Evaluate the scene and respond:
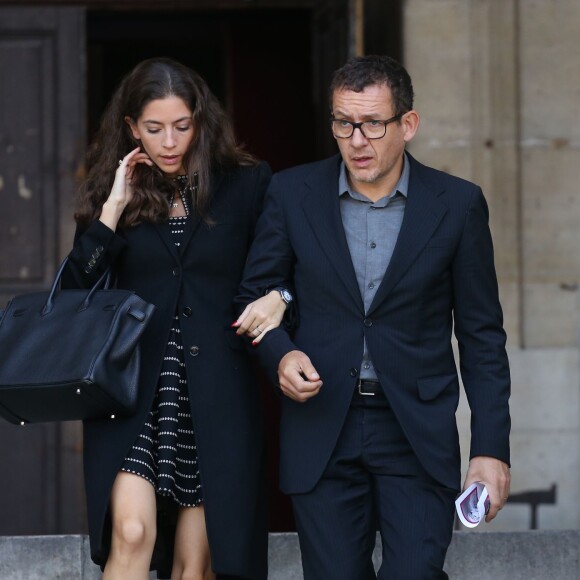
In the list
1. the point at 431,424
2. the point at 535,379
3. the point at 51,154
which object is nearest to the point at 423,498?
the point at 431,424

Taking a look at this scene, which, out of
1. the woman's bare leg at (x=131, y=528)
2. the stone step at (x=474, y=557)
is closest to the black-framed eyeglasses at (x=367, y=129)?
the woman's bare leg at (x=131, y=528)

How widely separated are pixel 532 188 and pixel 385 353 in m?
2.81

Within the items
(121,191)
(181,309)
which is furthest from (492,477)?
(121,191)

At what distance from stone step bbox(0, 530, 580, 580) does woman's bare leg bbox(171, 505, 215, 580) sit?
48.0 inches

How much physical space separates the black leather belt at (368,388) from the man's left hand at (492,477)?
334 mm

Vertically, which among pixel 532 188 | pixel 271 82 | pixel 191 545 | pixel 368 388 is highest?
pixel 271 82

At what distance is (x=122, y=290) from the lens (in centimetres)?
441

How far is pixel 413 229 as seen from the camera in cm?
419

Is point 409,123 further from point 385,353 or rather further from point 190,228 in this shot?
point 190,228

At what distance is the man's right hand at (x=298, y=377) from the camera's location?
3949mm

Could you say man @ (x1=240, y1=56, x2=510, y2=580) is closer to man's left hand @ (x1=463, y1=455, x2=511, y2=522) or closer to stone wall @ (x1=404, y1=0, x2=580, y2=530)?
man's left hand @ (x1=463, y1=455, x2=511, y2=522)

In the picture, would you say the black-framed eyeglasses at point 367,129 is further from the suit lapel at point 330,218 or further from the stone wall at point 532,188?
the stone wall at point 532,188

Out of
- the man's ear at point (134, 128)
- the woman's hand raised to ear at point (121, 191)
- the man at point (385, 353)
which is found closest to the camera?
the man at point (385, 353)

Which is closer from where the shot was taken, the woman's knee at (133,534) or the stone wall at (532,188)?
the woman's knee at (133,534)
